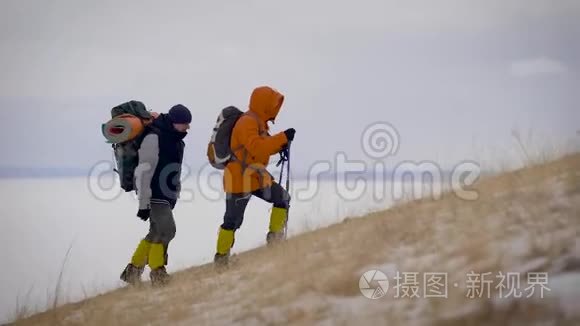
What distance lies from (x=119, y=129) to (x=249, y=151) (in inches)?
41.9

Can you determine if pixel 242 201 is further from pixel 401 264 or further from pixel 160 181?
pixel 401 264

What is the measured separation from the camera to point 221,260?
5.36 m

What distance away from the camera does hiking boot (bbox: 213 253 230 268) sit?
5328mm

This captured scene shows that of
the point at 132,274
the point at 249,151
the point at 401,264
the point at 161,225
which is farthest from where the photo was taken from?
the point at 132,274

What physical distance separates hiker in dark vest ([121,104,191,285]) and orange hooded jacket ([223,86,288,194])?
1.49ft

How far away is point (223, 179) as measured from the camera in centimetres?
543

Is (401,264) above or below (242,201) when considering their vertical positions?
below

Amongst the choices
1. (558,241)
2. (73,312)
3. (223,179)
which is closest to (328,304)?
(558,241)

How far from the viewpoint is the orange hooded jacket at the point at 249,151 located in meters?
5.21

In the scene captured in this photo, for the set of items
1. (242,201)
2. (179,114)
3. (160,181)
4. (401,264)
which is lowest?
(401,264)

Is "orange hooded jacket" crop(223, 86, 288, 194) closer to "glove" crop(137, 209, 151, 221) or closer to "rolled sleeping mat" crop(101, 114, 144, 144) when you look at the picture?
"glove" crop(137, 209, 151, 221)

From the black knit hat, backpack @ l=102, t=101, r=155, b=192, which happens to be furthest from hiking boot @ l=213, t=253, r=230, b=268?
the black knit hat

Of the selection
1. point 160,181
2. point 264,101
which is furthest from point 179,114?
point 264,101

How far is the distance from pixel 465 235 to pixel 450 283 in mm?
456
